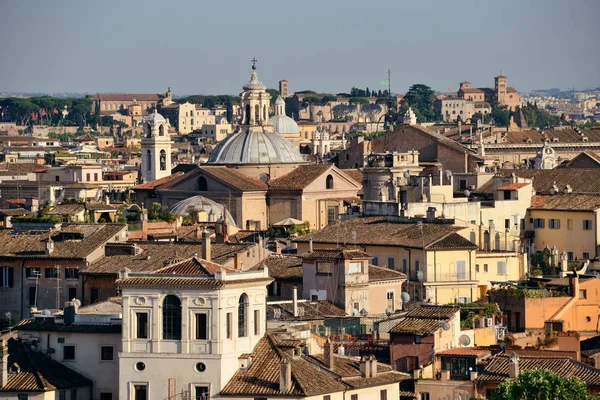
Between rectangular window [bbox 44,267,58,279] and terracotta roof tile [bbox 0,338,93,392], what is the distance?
11812 millimetres

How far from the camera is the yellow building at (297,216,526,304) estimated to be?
153 feet

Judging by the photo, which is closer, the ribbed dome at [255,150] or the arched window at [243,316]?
the arched window at [243,316]

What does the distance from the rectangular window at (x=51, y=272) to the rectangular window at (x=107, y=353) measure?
12.7m

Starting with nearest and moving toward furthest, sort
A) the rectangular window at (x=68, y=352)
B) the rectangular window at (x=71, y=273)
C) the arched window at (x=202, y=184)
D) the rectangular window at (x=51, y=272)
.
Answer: the rectangular window at (x=68, y=352)
the rectangular window at (x=71, y=273)
the rectangular window at (x=51, y=272)
the arched window at (x=202, y=184)

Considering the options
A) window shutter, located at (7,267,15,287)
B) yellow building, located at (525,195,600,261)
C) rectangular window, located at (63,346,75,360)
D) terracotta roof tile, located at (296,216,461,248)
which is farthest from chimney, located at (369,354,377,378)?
yellow building, located at (525,195,600,261)

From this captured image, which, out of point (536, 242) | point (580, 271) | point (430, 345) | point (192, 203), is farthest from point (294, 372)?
point (192, 203)

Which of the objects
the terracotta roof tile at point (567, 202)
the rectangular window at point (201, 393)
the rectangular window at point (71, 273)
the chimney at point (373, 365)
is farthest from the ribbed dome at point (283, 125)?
the rectangular window at point (201, 393)

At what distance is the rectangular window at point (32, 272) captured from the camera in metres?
47.8

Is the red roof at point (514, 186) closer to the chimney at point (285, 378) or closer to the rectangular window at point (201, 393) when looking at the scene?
the rectangular window at point (201, 393)

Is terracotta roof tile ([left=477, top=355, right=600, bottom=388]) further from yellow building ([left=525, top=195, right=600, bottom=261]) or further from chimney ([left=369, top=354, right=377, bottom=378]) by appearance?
yellow building ([left=525, top=195, right=600, bottom=261])

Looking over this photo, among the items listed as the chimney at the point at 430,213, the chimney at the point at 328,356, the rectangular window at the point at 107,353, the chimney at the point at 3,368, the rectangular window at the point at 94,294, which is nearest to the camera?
the chimney at the point at 328,356

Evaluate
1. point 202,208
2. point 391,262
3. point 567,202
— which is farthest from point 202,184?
point 391,262

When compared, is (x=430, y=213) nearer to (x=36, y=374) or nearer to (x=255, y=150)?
(x=36, y=374)

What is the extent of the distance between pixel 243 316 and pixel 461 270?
1483 centimetres
